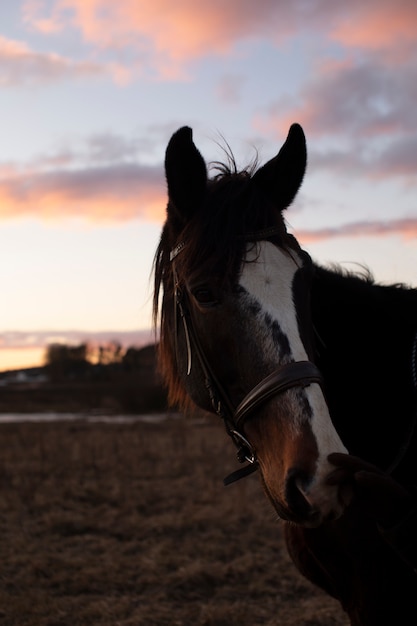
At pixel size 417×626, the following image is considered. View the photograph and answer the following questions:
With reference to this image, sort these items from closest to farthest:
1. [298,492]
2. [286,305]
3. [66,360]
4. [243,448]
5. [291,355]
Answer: [298,492], [291,355], [286,305], [243,448], [66,360]

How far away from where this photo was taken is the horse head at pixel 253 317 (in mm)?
1972

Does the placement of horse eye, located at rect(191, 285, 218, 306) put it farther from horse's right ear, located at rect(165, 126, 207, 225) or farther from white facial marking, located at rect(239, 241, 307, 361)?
horse's right ear, located at rect(165, 126, 207, 225)

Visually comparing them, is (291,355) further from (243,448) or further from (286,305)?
(243,448)

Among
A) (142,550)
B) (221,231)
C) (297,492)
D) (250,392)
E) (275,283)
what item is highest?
(221,231)

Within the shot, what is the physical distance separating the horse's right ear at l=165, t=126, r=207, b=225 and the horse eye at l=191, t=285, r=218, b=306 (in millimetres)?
435

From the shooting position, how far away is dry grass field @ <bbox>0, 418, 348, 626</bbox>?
5512 millimetres

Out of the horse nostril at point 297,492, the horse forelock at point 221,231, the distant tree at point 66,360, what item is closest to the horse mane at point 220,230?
the horse forelock at point 221,231

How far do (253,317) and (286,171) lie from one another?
864 millimetres

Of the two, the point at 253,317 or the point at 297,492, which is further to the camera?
the point at 253,317

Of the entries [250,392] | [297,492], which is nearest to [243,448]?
[250,392]

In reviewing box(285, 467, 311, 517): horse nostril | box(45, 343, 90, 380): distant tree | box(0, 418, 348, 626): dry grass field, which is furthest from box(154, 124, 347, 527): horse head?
box(45, 343, 90, 380): distant tree

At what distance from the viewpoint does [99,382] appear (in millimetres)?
48969

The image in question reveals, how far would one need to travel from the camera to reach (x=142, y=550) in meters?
7.25

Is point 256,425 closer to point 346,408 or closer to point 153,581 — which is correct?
point 346,408
